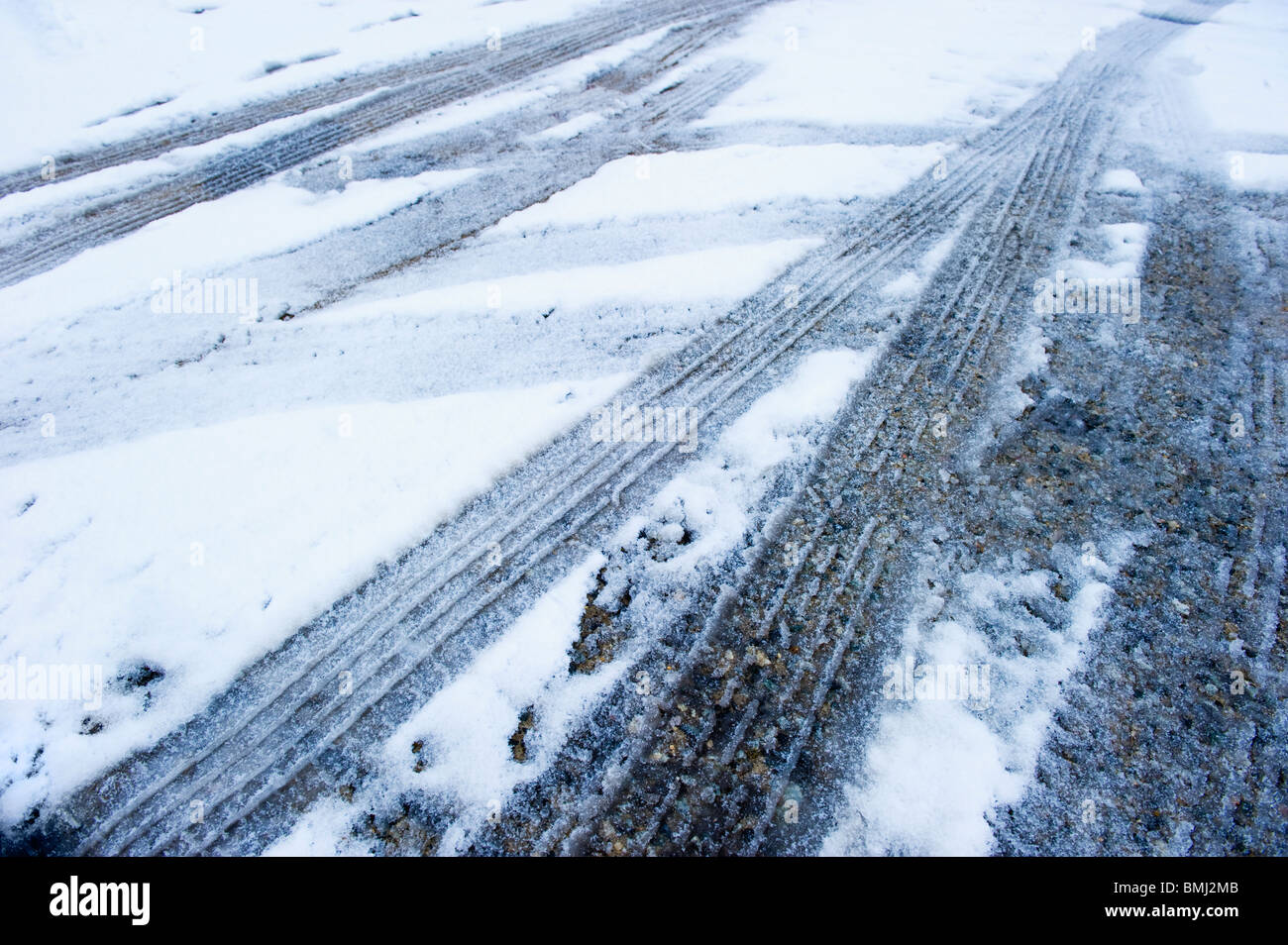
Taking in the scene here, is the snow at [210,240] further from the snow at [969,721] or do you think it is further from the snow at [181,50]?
the snow at [969,721]

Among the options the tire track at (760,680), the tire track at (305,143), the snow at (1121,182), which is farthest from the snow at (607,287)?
the snow at (1121,182)

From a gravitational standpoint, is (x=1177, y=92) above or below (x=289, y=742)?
above

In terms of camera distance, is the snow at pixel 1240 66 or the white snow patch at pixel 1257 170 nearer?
the white snow patch at pixel 1257 170

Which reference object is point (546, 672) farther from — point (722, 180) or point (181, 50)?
point (181, 50)

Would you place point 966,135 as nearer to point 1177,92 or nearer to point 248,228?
point 1177,92

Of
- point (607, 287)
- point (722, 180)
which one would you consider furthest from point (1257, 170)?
point (607, 287)
